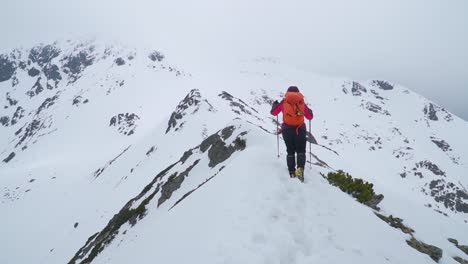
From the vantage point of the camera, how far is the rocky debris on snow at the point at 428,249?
965cm

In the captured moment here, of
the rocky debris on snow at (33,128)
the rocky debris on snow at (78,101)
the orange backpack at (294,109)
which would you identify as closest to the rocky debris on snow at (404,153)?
the rocky debris on snow at (78,101)

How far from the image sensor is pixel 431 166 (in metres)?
180

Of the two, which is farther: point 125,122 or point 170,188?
point 125,122

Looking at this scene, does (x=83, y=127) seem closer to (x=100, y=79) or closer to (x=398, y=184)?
(x=100, y=79)

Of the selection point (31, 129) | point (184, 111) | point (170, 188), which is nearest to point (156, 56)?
point (31, 129)

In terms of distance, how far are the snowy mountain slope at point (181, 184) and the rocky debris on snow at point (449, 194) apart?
57 centimetres

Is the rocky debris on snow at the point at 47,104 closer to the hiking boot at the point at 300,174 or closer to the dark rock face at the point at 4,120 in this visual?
the dark rock face at the point at 4,120

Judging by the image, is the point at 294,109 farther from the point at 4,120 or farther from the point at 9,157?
the point at 4,120

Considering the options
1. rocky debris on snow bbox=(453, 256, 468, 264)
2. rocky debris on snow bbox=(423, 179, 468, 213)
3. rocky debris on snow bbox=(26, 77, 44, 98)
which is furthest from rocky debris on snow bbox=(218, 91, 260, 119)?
rocky debris on snow bbox=(26, 77, 44, 98)

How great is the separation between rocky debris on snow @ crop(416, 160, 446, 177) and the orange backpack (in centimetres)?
19829

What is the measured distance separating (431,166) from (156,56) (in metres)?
175

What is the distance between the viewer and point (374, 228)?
9.04 m

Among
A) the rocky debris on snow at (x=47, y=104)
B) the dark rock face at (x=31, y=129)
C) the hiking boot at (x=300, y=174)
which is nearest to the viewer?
the hiking boot at (x=300, y=174)

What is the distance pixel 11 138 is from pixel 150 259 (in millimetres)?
178585
